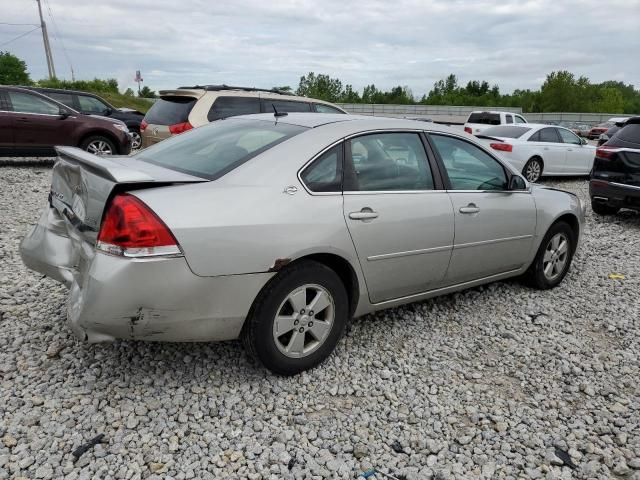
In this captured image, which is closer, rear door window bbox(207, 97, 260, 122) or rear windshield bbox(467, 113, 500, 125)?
rear door window bbox(207, 97, 260, 122)

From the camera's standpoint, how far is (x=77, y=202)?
299 centimetres

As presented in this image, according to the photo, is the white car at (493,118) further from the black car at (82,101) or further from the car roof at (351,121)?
the car roof at (351,121)

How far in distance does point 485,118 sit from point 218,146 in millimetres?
18766

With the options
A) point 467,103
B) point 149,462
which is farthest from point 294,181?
point 467,103

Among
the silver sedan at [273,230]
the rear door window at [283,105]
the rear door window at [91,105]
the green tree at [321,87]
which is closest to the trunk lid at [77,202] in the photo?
the silver sedan at [273,230]

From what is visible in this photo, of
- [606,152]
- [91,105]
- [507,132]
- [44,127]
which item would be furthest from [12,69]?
[606,152]

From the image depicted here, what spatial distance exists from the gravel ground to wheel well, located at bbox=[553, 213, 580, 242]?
107cm

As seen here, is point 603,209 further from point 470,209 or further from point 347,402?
point 347,402

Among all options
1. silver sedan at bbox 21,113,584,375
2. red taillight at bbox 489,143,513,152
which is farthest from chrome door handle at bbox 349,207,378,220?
red taillight at bbox 489,143,513,152

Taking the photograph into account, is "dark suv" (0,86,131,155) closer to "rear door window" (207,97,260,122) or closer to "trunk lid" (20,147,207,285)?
"rear door window" (207,97,260,122)

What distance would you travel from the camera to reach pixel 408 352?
11.7ft

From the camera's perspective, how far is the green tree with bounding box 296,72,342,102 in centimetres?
7400

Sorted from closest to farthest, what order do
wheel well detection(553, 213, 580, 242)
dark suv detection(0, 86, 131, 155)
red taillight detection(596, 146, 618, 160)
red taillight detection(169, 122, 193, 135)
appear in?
1. wheel well detection(553, 213, 580, 242)
2. red taillight detection(596, 146, 618, 160)
3. red taillight detection(169, 122, 193, 135)
4. dark suv detection(0, 86, 131, 155)

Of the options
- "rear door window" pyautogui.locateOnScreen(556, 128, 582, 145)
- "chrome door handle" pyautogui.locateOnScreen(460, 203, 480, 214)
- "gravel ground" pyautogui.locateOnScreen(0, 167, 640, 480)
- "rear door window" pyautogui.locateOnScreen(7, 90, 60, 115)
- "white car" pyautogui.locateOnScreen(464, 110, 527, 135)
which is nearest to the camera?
"gravel ground" pyautogui.locateOnScreen(0, 167, 640, 480)
